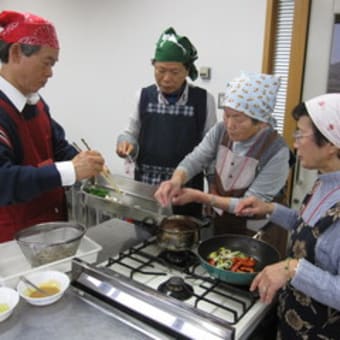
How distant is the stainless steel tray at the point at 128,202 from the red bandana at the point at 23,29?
64 cm

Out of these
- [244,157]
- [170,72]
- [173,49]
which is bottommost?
[244,157]

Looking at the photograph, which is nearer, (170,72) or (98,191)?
(98,191)

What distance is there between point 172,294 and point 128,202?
541 mm

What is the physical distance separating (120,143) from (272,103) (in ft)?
2.84

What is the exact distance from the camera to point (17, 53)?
1.35 metres

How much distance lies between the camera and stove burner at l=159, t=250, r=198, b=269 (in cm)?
129

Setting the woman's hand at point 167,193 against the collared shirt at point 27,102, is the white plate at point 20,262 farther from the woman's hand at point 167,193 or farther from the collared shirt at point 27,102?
the woman's hand at point 167,193

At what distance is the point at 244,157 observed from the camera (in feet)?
5.16

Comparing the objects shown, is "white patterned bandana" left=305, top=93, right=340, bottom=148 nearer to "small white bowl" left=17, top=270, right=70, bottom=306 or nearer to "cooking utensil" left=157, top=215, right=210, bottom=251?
"cooking utensil" left=157, top=215, right=210, bottom=251

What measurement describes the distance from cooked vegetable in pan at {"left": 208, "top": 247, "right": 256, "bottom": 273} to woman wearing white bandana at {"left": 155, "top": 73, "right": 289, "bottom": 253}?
209 millimetres

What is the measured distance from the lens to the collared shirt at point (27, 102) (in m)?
1.31

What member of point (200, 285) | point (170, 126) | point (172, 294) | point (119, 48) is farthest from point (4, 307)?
point (119, 48)

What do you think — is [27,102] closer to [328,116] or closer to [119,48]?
[328,116]

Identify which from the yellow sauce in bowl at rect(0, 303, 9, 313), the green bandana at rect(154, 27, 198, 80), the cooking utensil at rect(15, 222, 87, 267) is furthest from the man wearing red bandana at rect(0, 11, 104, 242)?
the green bandana at rect(154, 27, 198, 80)
